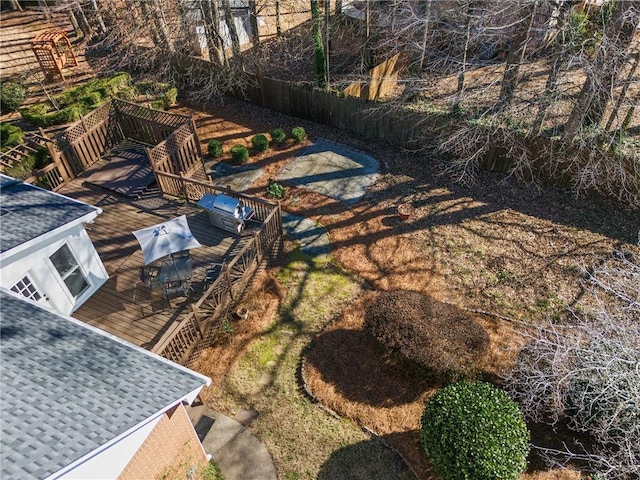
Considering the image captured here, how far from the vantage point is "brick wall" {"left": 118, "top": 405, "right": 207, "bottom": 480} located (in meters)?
7.46

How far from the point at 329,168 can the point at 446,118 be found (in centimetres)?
476

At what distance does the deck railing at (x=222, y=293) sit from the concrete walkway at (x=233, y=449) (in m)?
1.60

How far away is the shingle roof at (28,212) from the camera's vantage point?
931 centimetres

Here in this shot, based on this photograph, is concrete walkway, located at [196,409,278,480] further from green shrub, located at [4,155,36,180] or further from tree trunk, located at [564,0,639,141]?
tree trunk, located at [564,0,639,141]

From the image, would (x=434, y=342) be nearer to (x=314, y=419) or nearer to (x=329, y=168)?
(x=314, y=419)

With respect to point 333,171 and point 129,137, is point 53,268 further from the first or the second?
point 333,171

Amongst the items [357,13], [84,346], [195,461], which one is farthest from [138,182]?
[357,13]

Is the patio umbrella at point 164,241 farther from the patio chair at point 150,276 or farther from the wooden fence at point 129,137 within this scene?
the wooden fence at point 129,137

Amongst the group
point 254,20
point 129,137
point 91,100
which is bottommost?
point 129,137

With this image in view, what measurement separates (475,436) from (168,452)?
228 inches

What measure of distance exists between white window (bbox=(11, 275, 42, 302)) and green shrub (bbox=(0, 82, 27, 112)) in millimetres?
13939

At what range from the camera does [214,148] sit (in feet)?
56.2

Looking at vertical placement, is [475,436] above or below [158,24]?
below

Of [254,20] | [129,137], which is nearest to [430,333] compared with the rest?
[129,137]
